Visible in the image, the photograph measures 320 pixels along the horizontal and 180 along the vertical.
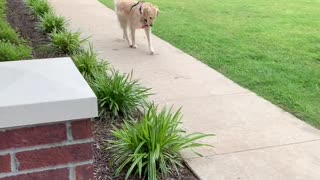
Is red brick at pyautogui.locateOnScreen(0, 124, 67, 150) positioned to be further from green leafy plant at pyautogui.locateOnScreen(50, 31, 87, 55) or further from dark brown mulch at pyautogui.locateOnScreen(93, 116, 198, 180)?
green leafy plant at pyautogui.locateOnScreen(50, 31, 87, 55)

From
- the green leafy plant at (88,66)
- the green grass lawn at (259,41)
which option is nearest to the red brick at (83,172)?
the green grass lawn at (259,41)

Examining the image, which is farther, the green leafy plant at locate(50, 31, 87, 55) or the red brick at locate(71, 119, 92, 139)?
the green leafy plant at locate(50, 31, 87, 55)

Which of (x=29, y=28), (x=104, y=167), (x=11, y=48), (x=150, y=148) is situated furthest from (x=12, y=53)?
(x=150, y=148)

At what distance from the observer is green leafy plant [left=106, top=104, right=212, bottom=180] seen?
3.23m

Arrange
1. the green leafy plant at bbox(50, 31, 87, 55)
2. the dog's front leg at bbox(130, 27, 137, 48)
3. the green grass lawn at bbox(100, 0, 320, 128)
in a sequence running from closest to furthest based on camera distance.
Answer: the green grass lawn at bbox(100, 0, 320, 128) < the green leafy plant at bbox(50, 31, 87, 55) < the dog's front leg at bbox(130, 27, 137, 48)

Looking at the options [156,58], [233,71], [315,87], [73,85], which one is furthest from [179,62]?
[73,85]

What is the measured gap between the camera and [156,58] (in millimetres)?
7156

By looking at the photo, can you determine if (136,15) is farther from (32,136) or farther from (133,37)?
(32,136)

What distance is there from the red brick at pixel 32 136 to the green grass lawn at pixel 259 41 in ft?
10.4

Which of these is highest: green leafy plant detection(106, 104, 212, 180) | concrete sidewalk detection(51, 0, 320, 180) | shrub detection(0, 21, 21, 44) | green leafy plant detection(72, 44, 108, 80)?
shrub detection(0, 21, 21, 44)

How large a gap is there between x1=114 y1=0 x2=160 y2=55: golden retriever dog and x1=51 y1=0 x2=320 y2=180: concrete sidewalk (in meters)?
0.37

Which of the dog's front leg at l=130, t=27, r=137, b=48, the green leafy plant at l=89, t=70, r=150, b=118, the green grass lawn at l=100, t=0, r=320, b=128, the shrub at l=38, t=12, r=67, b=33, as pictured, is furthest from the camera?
the shrub at l=38, t=12, r=67, b=33

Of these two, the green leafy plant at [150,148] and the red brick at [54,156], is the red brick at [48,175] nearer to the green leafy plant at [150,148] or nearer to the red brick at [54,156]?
the red brick at [54,156]

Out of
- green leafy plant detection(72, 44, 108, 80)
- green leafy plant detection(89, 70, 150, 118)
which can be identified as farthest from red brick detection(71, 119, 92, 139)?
green leafy plant detection(72, 44, 108, 80)
